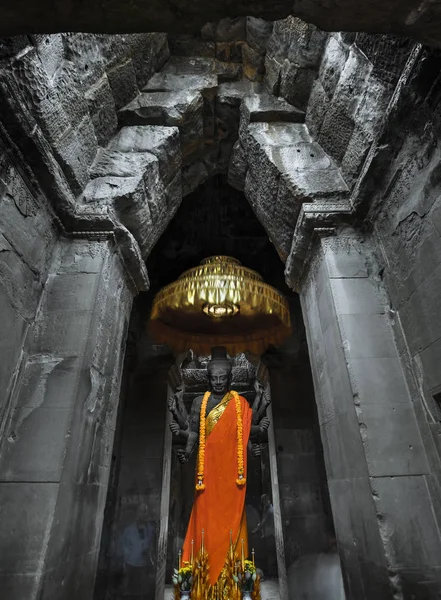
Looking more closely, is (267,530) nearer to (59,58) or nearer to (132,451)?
(132,451)

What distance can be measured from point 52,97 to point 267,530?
11584mm

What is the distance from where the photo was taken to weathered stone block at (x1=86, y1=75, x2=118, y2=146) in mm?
3330

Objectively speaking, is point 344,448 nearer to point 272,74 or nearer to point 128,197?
point 128,197

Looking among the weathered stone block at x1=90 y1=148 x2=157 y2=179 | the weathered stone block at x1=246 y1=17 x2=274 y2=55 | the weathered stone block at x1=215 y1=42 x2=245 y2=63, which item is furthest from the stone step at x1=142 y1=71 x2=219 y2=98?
the weathered stone block at x1=90 y1=148 x2=157 y2=179

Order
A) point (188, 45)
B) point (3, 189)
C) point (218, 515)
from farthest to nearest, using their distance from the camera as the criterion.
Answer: point (188, 45) → point (218, 515) → point (3, 189)

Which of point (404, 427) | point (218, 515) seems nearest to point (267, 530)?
point (218, 515)

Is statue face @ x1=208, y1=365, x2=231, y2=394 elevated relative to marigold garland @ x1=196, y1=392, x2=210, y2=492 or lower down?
elevated

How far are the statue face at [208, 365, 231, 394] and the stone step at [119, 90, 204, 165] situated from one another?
302 centimetres

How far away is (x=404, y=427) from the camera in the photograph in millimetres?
2373

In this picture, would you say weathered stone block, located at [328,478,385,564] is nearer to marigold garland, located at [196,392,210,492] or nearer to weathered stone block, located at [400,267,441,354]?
weathered stone block, located at [400,267,441,354]

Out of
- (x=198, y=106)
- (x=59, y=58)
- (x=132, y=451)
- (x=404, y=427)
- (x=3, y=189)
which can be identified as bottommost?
(x=404, y=427)

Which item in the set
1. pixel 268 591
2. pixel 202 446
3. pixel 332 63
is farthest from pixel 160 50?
pixel 268 591

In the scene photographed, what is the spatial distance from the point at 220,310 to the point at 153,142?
230cm

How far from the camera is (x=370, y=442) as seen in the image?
91.9 inches
